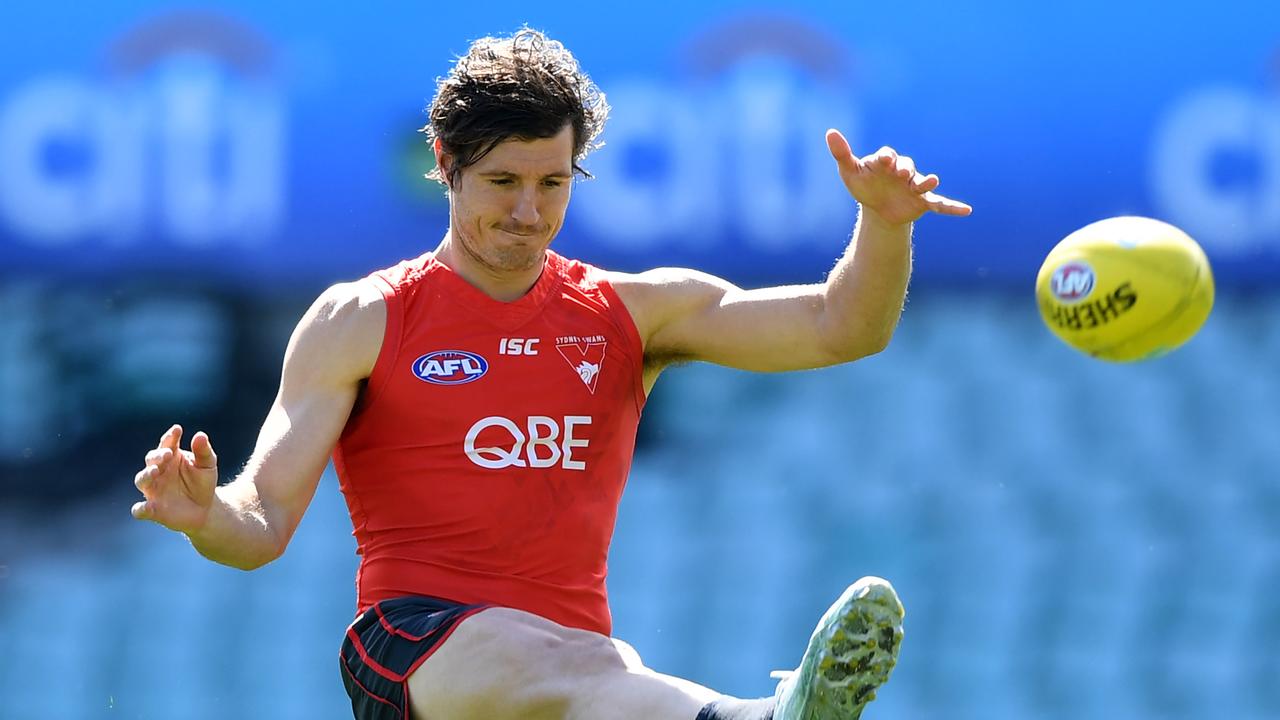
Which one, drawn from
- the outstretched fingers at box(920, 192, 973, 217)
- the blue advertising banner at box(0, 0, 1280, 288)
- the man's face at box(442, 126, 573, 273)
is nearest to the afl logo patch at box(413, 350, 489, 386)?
the man's face at box(442, 126, 573, 273)

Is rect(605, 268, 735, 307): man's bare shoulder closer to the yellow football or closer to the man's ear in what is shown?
the man's ear

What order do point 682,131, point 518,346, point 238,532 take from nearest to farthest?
point 238,532
point 518,346
point 682,131

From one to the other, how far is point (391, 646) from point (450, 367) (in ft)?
2.16

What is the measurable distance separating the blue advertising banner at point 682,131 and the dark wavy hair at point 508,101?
2572mm

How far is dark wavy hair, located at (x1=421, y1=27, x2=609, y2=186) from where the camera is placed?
153 inches

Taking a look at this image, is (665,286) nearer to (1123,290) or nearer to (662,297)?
(662,297)

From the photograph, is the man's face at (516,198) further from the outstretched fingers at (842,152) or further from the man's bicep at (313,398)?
the outstretched fingers at (842,152)

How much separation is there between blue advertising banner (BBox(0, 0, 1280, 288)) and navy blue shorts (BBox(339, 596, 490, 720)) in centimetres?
316

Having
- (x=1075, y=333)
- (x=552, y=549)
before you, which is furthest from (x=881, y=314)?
(x=552, y=549)

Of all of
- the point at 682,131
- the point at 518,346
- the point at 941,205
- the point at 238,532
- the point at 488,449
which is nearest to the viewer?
the point at 238,532

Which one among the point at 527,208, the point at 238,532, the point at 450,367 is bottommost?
the point at 238,532

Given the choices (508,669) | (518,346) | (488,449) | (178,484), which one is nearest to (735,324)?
(518,346)

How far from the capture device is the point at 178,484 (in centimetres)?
330

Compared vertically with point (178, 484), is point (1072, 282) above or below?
above
